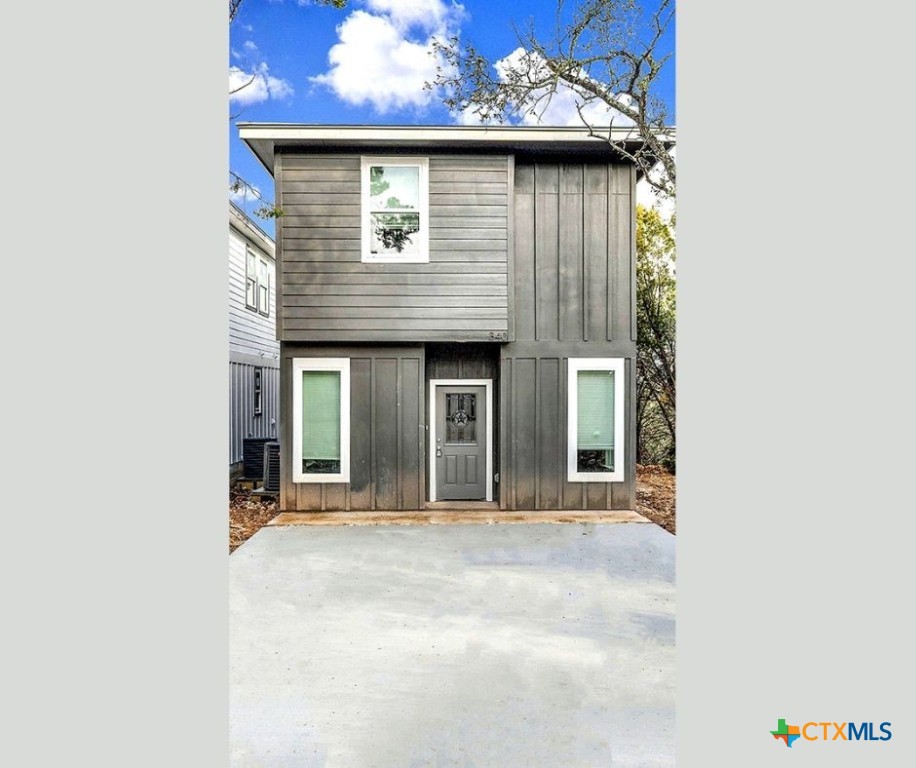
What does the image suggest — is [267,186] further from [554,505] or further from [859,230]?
[859,230]

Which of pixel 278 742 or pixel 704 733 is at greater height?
pixel 704 733

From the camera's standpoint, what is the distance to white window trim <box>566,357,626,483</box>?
6336 mm

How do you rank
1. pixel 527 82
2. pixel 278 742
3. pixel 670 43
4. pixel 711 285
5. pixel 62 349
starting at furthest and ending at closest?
pixel 527 82 < pixel 670 43 < pixel 278 742 < pixel 711 285 < pixel 62 349

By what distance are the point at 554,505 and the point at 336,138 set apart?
187 inches

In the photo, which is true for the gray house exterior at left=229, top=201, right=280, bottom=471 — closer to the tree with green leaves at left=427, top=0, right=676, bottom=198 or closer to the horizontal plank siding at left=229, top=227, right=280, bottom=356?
the horizontal plank siding at left=229, top=227, right=280, bottom=356

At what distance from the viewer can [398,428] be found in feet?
20.6

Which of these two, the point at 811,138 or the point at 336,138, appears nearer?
A: the point at 811,138

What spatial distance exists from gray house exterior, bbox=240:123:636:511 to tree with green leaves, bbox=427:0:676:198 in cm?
205

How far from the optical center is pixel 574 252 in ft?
20.7

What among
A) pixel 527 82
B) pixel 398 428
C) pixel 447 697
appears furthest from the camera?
pixel 398 428

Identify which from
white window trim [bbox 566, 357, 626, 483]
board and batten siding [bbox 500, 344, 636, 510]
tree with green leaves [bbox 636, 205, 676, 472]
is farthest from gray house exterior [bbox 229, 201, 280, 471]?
tree with green leaves [bbox 636, 205, 676, 472]

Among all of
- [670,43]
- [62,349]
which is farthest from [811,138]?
[670,43]

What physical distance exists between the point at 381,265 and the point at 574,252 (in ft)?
7.33

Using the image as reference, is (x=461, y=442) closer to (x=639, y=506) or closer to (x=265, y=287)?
(x=639, y=506)
